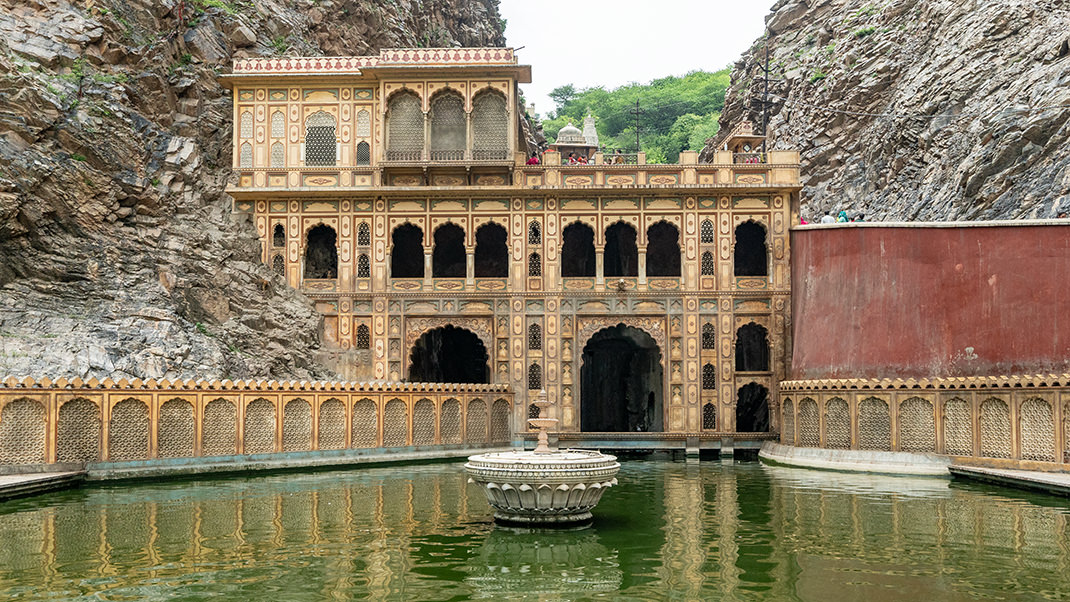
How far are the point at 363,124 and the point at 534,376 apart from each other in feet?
31.3

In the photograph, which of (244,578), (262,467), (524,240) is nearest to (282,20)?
(524,240)

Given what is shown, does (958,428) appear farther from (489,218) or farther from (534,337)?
(489,218)

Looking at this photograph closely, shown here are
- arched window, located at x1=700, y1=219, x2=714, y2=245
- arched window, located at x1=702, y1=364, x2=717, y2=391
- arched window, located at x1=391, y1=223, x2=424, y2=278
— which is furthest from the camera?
arched window, located at x1=391, y1=223, x2=424, y2=278

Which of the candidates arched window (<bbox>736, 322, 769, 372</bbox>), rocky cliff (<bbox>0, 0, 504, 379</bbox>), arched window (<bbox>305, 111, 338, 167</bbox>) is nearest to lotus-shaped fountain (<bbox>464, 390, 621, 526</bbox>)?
rocky cliff (<bbox>0, 0, 504, 379</bbox>)

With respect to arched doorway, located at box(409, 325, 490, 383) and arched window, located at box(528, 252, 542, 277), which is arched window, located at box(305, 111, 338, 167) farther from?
arched doorway, located at box(409, 325, 490, 383)


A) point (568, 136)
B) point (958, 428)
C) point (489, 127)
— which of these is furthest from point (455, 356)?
point (568, 136)

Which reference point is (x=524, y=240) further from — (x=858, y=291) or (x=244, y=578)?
(x=244, y=578)

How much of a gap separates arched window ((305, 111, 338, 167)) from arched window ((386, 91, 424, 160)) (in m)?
1.87

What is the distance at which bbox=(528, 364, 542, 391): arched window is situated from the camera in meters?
26.5

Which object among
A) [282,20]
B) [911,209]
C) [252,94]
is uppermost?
[282,20]

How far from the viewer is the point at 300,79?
89.4ft

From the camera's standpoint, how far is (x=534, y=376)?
2656cm

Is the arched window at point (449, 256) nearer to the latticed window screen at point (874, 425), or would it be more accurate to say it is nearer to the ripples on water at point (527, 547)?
the latticed window screen at point (874, 425)

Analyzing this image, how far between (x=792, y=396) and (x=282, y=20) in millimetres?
22955
